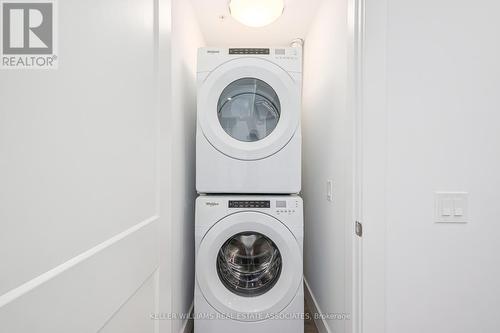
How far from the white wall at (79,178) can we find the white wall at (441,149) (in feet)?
2.84

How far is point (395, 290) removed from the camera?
1119mm

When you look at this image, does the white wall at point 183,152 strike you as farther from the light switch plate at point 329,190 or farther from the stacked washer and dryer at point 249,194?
the light switch plate at point 329,190

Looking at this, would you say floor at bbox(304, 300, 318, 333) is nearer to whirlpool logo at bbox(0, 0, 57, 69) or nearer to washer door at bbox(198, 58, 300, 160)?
washer door at bbox(198, 58, 300, 160)

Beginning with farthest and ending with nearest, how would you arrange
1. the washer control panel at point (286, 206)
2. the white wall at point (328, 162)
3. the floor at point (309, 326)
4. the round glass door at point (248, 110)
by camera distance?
the floor at point (309, 326), the round glass door at point (248, 110), the washer control panel at point (286, 206), the white wall at point (328, 162)

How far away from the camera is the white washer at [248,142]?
163cm

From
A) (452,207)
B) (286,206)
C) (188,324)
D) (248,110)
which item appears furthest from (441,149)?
(188,324)

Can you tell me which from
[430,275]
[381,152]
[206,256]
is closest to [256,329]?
[206,256]

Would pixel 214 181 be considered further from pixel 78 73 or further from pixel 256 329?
pixel 78 73

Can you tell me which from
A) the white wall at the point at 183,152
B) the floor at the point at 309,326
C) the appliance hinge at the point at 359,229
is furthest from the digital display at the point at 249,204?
the floor at the point at 309,326

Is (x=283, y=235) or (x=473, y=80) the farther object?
(x=283, y=235)

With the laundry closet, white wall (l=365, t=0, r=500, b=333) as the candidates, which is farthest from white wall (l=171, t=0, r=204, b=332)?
white wall (l=365, t=0, r=500, b=333)

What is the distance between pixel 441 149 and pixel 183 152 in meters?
1.33

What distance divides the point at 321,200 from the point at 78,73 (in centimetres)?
165

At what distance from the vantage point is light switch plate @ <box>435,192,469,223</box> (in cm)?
109
